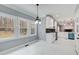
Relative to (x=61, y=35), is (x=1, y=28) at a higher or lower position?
higher

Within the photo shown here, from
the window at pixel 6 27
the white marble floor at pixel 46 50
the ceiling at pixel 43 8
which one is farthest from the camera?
the ceiling at pixel 43 8

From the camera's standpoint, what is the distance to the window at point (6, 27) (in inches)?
156

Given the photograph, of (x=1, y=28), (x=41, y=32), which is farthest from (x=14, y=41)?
(x=41, y=32)

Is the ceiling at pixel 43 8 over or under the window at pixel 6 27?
over

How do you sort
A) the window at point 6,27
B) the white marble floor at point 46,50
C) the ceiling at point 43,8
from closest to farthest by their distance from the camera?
the white marble floor at point 46,50
the window at point 6,27
the ceiling at point 43,8

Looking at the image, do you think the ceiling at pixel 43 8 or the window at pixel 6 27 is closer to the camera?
the window at pixel 6 27

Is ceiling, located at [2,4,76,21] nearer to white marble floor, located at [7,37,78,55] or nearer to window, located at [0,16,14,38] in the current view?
window, located at [0,16,14,38]

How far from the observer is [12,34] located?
14.9 ft

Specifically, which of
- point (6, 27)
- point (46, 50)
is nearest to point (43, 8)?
point (6, 27)

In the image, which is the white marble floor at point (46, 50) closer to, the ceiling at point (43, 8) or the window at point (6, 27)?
the window at point (6, 27)

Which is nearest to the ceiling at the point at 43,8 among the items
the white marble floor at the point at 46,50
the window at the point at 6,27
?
the window at the point at 6,27

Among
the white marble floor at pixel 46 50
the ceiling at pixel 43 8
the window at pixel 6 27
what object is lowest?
the white marble floor at pixel 46 50
